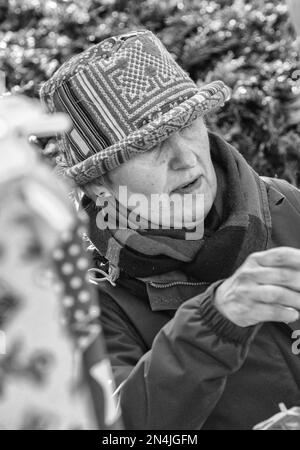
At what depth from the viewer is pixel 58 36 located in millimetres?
3305

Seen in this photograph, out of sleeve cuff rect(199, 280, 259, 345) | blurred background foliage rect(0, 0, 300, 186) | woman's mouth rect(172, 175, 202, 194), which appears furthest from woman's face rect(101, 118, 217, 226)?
blurred background foliage rect(0, 0, 300, 186)

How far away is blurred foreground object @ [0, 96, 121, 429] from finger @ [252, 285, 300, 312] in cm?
33

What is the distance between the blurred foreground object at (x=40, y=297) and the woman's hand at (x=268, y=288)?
1.08ft

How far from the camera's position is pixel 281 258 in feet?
3.95

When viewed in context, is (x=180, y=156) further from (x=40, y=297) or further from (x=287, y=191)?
(x=40, y=297)

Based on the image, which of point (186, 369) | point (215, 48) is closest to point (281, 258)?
point (186, 369)

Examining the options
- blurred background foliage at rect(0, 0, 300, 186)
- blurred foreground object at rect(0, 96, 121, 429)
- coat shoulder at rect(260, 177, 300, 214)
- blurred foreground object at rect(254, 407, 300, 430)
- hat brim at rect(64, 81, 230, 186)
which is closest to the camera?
blurred foreground object at rect(0, 96, 121, 429)

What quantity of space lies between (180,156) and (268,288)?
48 centimetres

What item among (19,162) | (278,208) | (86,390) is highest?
(19,162)

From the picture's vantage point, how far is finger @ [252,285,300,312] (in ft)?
3.91

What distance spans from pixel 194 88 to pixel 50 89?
1.00ft

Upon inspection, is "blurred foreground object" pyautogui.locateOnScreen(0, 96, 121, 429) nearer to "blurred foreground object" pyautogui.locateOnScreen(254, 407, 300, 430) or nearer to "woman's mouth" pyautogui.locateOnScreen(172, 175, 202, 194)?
"blurred foreground object" pyautogui.locateOnScreen(254, 407, 300, 430)

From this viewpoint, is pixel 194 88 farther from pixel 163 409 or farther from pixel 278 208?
pixel 163 409
